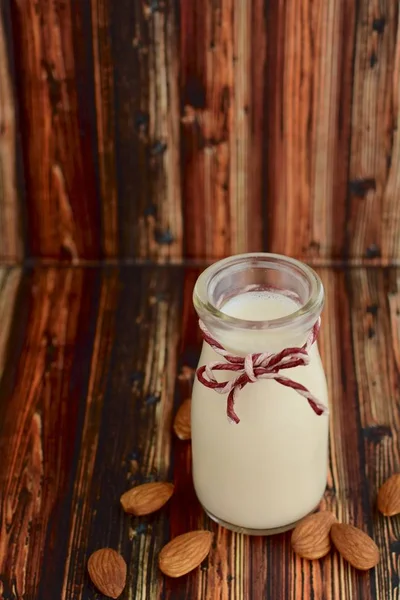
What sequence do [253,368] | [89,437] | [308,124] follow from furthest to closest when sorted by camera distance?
[308,124] < [89,437] < [253,368]

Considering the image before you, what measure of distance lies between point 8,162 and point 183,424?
447mm

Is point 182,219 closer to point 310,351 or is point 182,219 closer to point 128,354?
point 128,354

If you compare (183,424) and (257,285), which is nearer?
(257,285)

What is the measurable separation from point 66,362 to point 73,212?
24cm

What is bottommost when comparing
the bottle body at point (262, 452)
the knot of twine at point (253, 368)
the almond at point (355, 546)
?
the almond at point (355, 546)

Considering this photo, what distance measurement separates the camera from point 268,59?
105cm

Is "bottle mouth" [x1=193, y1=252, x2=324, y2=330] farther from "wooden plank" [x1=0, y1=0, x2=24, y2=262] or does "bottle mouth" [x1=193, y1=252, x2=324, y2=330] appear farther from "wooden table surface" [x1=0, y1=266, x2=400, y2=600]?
"wooden plank" [x1=0, y1=0, x2=24, y2=262]

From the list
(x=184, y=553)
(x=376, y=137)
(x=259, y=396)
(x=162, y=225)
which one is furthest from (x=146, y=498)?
(x=376, y=137)

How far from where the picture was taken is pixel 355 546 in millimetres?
802

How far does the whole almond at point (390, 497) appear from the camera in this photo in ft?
2.74

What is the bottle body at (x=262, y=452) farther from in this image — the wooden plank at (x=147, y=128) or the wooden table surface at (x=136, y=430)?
the wooden plank at (x=147, y=128)

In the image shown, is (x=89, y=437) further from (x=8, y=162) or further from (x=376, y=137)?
(x=376, y=137)

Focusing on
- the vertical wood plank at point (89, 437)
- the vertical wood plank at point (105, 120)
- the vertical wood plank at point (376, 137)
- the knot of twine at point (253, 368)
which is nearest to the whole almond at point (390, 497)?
the knot of twine at point (253, 368)

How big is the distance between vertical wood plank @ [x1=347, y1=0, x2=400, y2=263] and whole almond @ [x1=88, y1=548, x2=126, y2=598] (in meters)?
0.58
